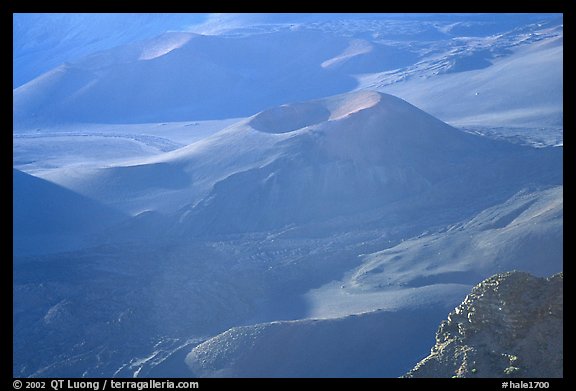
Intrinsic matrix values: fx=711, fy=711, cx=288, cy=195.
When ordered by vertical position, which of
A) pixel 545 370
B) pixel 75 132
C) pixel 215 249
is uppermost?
pixel 545 370

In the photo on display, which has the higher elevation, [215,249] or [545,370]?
[545,370]

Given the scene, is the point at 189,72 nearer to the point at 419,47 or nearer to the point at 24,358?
the point at 419,47

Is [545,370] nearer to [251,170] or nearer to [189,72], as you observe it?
[251,170]

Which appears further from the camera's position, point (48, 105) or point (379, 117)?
point (48, 105)

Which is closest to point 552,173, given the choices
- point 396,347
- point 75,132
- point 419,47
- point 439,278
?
point 439,278

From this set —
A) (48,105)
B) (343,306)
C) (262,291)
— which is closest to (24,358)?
(262,291)

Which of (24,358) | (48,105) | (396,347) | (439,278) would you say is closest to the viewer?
(396,347)

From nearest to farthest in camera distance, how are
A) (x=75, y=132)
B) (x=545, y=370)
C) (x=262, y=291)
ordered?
(x=545, y=370), (x=262, y=291), (x=75, y=132)
